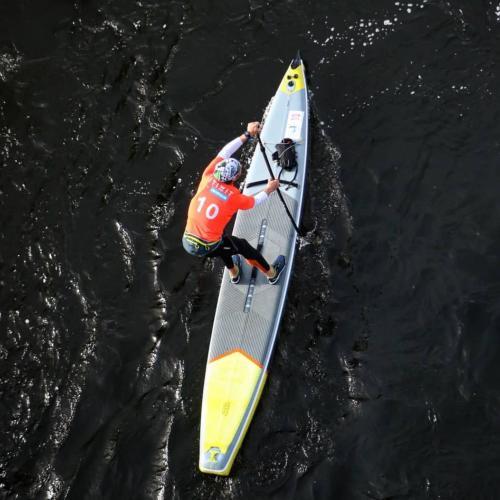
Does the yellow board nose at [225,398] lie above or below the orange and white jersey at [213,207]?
below

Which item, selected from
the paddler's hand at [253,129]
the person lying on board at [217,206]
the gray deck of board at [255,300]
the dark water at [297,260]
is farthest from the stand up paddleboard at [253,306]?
the paddler's hand at [253,129]

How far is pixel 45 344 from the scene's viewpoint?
9.23 meters

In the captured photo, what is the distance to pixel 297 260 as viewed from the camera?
963 centimetres

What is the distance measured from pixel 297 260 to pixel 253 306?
1.20m

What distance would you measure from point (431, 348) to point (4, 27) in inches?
482

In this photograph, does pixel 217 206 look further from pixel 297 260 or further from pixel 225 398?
pixel 225 398

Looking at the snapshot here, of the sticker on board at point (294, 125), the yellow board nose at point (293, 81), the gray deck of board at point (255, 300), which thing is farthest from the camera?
the yellow board nose at point (293, 81)

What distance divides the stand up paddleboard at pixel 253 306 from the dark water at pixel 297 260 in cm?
28

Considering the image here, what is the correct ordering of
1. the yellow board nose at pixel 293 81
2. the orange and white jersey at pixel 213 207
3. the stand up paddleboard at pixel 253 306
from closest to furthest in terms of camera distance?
1. the orange and white jersey at pixel 213 207
2. the stand up paddleboard at pixel 253 306
3. the yellow board nose at pixel 293 81

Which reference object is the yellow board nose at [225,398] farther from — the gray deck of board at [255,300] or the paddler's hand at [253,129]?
the paddler's hand at [253,129]

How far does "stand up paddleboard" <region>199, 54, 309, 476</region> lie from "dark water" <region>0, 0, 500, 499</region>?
0.28 meters

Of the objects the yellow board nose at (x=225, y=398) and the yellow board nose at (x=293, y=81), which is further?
the yellow board nose at (x=293, y=81)

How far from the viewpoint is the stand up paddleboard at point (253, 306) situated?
8070mm

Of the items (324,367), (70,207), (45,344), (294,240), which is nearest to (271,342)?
(324,367)
